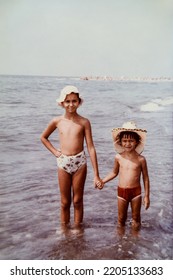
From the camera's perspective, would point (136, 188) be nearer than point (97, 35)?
Yes

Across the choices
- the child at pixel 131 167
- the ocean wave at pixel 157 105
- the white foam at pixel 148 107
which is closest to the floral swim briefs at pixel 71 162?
the child at pixel 131 167

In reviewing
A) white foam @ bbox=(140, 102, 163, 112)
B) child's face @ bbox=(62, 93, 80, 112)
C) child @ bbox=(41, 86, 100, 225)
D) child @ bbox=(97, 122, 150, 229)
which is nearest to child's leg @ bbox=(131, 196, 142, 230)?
child @ bbox=(97, 122, 150, 229)

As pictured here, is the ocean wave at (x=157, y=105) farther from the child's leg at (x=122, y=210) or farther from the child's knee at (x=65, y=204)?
the child's knee at (x=65, y=204)

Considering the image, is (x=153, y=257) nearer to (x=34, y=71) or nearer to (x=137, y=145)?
(x=137, y=145)

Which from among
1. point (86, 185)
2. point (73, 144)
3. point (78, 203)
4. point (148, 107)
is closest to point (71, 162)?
point (73, 144)

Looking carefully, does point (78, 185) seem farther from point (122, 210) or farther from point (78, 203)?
point (122, 210)

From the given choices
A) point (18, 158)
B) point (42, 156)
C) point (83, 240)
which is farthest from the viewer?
point (42, 156)

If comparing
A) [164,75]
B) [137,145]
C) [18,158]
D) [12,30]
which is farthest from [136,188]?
[12,30]
